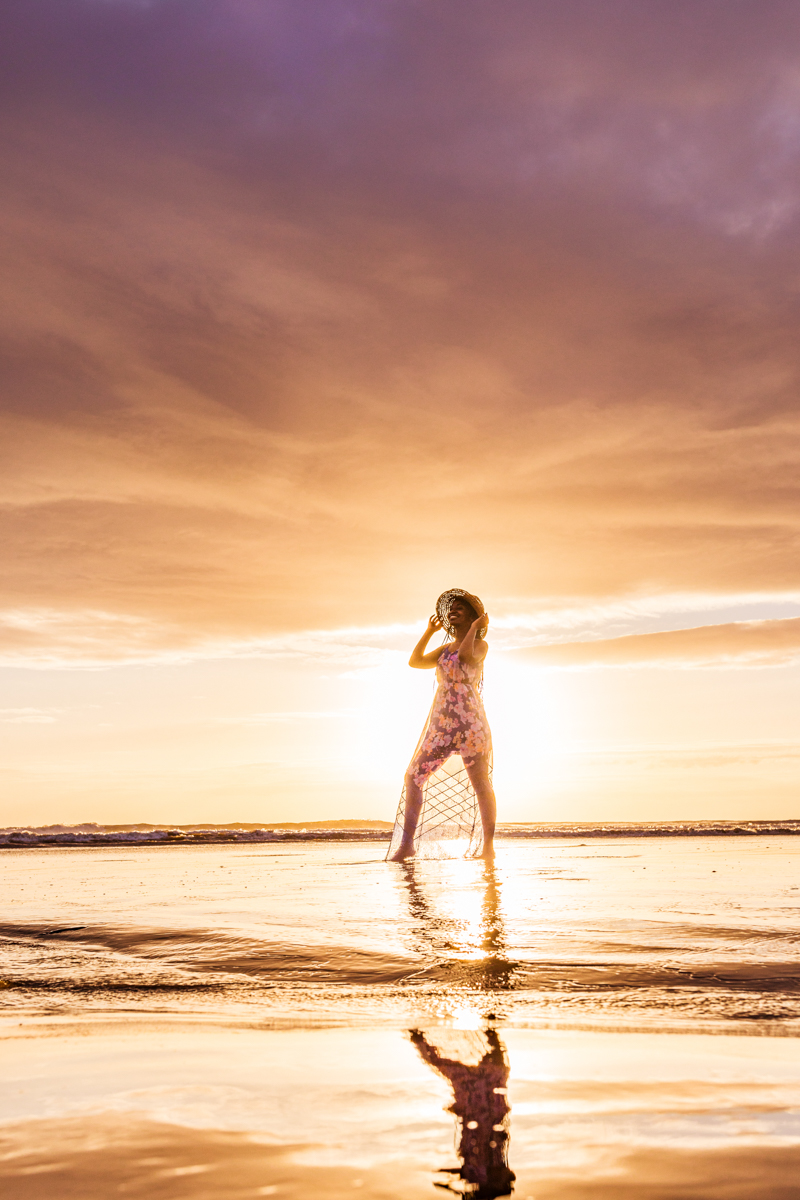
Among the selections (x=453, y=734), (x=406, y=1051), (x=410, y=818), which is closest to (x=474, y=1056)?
(x=406, y=1051)

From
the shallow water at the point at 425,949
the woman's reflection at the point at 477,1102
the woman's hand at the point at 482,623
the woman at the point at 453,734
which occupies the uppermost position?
the woman's hand at the point at 482,623

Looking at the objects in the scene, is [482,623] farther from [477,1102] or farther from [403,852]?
[477,1102]

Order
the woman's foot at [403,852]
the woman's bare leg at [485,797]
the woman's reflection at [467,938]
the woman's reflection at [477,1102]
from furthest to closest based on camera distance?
1. the woman's foot at [403,852]
2. the woman's bare leg at [485,797]
3. the woman's reflection at [467,938]
4. the woman's reflection at [477,1102]

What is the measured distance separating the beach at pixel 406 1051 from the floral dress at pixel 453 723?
506cm

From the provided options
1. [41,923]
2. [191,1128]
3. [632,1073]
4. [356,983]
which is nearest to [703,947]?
[356,983]

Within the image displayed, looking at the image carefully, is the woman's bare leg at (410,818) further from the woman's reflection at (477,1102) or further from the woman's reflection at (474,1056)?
the woman's reflection at (477,1102)

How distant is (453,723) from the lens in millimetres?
10711

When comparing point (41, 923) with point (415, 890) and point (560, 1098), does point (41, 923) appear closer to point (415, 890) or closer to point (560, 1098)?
point (415, 890)

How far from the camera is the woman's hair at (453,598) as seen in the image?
10.9 metres

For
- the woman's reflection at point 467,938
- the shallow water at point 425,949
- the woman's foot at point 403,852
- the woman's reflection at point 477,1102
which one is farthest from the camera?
the woman's foot at point 403,852

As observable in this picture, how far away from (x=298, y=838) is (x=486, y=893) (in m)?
20.4

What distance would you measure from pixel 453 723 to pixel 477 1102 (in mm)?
8712

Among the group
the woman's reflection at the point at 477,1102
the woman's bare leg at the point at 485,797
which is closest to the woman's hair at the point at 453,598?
the woman's bare leg at the point at 485,797

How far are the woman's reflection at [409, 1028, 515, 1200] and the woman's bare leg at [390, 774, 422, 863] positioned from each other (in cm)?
811
